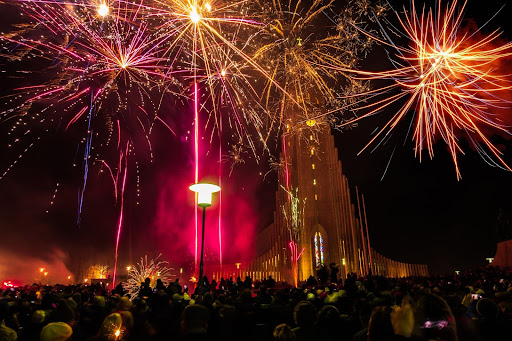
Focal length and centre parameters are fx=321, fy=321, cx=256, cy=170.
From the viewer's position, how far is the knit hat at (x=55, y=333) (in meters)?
3.22

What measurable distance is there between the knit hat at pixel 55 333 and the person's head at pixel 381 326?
3.09m

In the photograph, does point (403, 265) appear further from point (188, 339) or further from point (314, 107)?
point (188, 339)

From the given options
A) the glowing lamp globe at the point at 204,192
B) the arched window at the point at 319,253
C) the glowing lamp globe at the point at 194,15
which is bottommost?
the arched window at the point at 319,253

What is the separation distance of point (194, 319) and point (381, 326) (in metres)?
1.91

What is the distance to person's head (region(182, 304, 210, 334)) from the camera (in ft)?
11.2

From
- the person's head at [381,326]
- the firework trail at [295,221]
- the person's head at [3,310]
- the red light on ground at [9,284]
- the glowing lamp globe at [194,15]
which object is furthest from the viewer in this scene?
the firework trail at [295,221]

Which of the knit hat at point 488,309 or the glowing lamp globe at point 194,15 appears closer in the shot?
the knit hat at point 488,309

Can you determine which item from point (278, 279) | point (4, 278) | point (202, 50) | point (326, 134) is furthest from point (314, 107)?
point (4, 278)

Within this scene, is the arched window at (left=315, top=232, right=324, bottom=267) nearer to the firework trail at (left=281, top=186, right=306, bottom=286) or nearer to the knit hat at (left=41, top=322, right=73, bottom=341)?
the firework trail at (left=281, top=186, right=306, bottom=286)

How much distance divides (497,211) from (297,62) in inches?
1066

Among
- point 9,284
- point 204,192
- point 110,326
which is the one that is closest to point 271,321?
point 110,326

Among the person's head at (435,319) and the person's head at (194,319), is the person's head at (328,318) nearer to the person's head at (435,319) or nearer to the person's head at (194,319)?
the person's head at (435,319)

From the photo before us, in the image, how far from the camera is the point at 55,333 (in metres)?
3.26

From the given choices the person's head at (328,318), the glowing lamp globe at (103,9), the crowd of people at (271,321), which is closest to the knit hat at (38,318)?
the crowd of people at (271,321)
